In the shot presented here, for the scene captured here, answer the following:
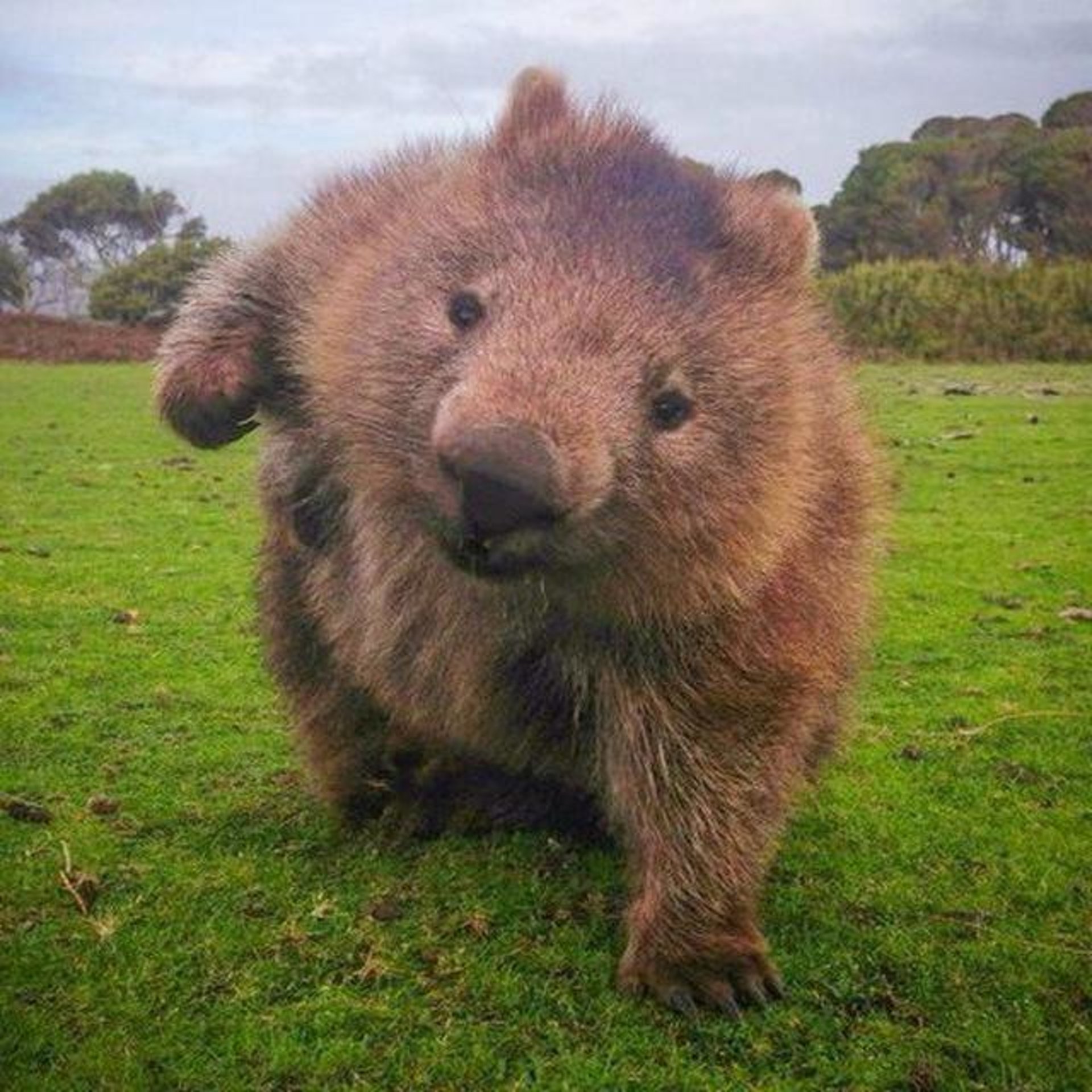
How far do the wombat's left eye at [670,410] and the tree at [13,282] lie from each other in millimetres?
37485

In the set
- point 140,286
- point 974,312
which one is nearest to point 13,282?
point 140,286

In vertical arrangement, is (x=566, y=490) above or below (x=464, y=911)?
above

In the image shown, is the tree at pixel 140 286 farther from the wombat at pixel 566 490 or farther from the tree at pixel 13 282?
the wombat at pixel 566 490

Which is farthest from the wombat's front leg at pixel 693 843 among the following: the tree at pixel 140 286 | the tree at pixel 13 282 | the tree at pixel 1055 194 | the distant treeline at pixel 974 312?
the tree at pixel 13 282

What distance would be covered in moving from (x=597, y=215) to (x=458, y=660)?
92cm

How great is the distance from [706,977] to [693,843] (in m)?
0.25

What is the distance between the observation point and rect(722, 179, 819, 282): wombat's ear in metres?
2.56

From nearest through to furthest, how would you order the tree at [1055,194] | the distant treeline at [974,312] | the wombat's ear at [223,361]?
1. the wombat's ear at [223,361]
2. the distant treeline at [974,312]
3. the tree at [1055,194]

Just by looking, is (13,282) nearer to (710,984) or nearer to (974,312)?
(974,312)

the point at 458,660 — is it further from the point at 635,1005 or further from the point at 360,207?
the point at 360,207

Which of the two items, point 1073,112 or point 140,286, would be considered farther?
point 1073,112

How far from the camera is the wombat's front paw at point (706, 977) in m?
2.48

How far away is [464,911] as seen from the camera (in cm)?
275

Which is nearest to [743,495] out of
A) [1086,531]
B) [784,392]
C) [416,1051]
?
[784,392]
